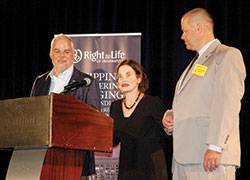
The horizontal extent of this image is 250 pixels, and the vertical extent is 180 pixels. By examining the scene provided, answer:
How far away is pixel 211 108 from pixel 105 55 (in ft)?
9.17

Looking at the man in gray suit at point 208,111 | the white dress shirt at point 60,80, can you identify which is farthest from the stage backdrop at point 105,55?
the man in gray suit at point 208,111

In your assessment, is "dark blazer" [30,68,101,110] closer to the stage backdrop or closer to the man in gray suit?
the man in gray suit

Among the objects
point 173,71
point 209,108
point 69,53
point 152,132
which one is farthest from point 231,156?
point 173,71

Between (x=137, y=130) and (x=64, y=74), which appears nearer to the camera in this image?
(x=137, y=130)

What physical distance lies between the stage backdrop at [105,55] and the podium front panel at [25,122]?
2.68 meters

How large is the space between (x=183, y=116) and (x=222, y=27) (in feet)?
9.87

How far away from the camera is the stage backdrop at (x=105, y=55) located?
4.80 meters

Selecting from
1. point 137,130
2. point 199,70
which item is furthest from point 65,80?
point 199,70

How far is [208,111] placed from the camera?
238 cm

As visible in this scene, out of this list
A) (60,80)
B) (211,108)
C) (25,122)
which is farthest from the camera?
(60,80)

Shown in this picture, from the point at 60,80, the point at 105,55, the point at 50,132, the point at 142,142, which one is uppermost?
the point at 105,55

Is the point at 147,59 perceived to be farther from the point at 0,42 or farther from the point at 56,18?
the point at 0,42

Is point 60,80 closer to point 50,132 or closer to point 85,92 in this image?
point 85,92

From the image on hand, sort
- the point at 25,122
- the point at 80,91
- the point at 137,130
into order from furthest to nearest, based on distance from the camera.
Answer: the point at 137,130, the point at 80,91, the point at 25,122
